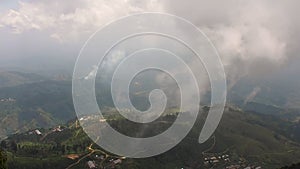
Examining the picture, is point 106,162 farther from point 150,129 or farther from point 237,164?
point 237,164

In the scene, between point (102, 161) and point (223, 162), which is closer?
point (102, 161)

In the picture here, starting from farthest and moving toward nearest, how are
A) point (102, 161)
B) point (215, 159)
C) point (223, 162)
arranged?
point (215, 159) < point (223, 162) < point (102, 161)

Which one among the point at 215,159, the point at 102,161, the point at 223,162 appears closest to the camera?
the point at 102,161

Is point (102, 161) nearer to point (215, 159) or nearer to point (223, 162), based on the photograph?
point (215, 159)

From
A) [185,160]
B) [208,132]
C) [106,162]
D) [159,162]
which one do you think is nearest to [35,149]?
[106,162]

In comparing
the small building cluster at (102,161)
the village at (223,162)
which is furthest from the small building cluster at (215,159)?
the small building cluster at (102,161)

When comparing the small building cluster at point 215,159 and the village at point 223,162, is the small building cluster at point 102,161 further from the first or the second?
the small building cluster at point 215,159

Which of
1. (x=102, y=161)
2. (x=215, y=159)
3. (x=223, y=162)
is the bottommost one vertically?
(x=223, y=162)

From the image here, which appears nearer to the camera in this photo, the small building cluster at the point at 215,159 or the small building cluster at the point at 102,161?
the small building cluster at the point at 102,161

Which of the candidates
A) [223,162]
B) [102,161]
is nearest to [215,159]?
[223,162]

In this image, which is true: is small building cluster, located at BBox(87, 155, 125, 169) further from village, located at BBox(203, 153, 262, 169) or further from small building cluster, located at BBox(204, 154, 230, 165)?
small building cluster, located at BBox(204, 154, 230, 165)

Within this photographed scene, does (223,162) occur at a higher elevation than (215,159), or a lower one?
lower

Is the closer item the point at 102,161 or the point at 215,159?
the point at 102,161
